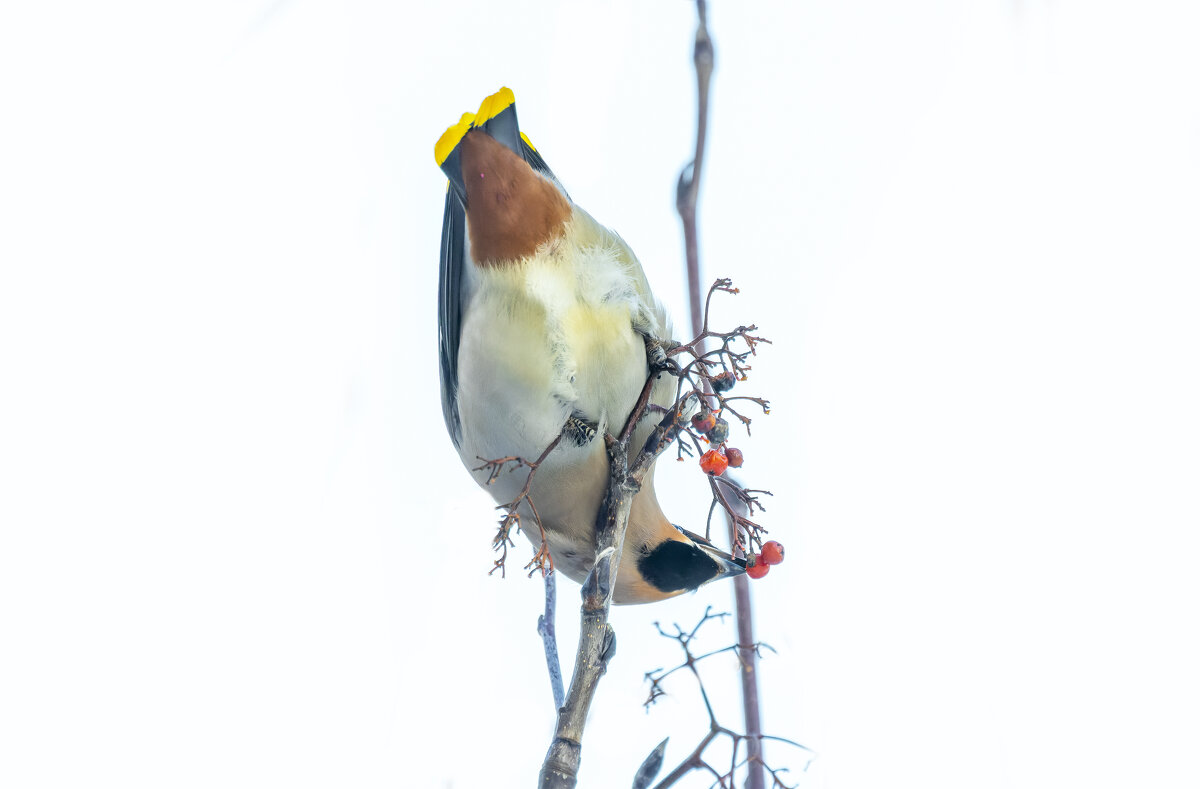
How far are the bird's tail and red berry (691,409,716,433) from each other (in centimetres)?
68

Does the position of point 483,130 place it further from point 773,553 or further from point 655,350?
point 773,553

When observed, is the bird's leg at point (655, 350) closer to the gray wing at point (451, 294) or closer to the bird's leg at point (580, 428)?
the bird's leg at point (580, 428)

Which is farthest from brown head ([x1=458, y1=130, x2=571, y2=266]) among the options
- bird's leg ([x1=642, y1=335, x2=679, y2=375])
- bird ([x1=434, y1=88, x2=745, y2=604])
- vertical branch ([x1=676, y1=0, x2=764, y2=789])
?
vertical branch ([x1=676, y1=0, x2=764, y2=789])

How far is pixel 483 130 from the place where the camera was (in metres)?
1.71

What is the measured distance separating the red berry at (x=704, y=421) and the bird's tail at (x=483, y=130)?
68cm

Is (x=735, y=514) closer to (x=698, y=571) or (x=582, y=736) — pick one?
(x=698, y=571)

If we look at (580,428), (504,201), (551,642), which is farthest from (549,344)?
(551,642)

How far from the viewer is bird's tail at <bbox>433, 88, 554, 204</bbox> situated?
5.62 feet

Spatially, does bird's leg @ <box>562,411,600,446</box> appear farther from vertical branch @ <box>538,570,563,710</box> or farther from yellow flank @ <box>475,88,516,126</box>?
yellow flank @ <box>475,88,516,126</box>

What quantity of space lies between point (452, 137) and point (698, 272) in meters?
0.62

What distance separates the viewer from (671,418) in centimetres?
120

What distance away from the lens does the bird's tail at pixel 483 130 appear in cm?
171

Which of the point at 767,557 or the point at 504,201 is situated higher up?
the point at 504,201

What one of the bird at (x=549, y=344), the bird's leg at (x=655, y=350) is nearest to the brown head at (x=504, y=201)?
the bird at (x=549, y=344)
